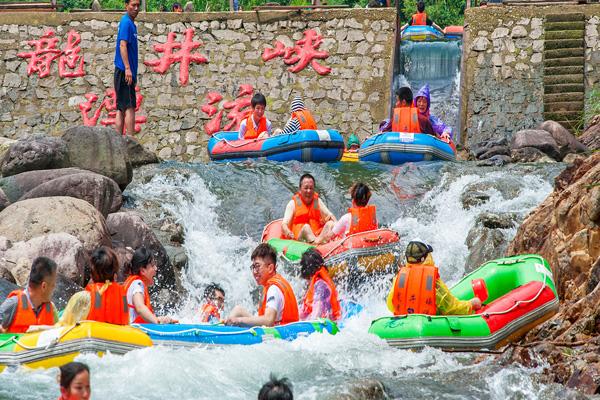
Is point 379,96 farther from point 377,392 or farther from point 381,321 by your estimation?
point 377,392

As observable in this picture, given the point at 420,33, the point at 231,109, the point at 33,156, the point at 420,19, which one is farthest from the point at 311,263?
the point at 420,19

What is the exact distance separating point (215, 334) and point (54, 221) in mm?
3899

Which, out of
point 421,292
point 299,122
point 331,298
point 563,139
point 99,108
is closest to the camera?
point 421,292

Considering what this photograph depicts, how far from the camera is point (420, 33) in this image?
2483cm

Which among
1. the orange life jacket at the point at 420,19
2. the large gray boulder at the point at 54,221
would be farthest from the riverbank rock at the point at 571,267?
the orange life jacket at the point at 420,19

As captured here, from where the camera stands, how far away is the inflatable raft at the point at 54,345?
28.1ft

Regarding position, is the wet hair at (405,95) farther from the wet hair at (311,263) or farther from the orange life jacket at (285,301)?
the orange life jacket at (285,301)

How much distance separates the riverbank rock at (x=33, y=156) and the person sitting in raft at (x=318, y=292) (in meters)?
5.37

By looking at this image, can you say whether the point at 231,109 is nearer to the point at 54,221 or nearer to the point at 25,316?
the point at 54,221

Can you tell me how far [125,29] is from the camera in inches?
634

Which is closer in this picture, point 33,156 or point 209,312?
point 209,312

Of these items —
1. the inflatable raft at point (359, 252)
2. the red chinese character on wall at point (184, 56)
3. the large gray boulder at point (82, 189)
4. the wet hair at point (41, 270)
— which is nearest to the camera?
the wet hair at point (41, 270)

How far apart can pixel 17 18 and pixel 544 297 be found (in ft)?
46.7

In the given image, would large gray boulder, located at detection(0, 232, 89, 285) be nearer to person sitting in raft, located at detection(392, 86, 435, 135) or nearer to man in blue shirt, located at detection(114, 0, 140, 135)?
man in blue shirt, located at detection(114, 0, 140, 135)
